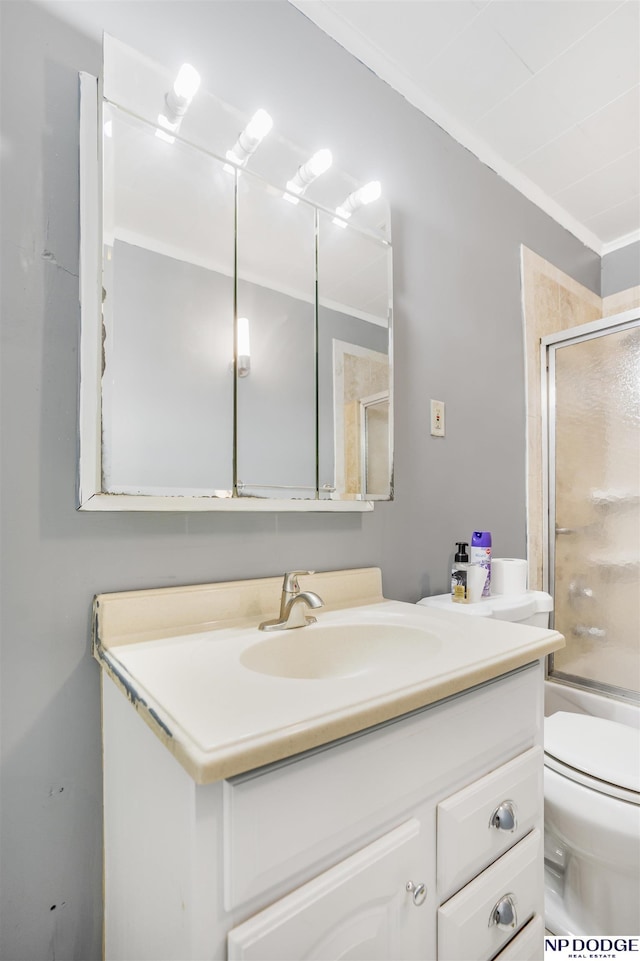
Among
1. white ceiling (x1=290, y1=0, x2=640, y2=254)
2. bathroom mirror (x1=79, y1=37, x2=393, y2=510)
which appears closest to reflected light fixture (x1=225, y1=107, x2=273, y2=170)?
bathroom mirror (x1=79, y1=37, x2=393, y2=510)

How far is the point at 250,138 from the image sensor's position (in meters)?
0.98

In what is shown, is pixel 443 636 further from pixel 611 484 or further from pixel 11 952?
pixel 611 484

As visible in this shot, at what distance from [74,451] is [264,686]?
1.61 feet

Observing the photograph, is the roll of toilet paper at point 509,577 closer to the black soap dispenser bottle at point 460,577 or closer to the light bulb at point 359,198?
the black soap dispenser bottle at point 460,577

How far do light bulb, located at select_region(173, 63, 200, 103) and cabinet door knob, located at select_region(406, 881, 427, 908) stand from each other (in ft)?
4.23

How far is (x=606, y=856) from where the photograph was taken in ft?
3.39

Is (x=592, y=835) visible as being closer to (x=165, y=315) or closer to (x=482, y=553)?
(x=482, y=553)

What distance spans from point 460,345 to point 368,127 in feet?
2.08

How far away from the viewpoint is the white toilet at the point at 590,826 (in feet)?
3.34

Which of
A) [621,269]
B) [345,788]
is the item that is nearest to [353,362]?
[345,788]

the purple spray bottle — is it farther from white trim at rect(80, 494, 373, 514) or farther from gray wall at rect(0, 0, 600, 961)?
white trim at rect(80, 494, 373, 514)

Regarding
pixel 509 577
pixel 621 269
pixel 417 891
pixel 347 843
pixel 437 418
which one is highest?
pixel 621 269

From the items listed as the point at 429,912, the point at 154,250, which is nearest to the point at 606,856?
the point at 429,912

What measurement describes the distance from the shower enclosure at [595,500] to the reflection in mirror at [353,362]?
0.93 meters
